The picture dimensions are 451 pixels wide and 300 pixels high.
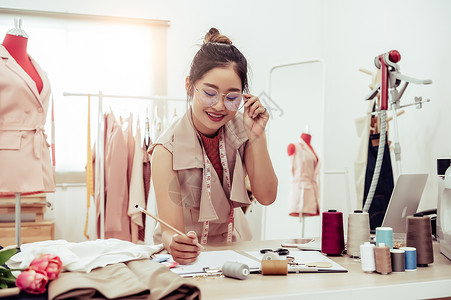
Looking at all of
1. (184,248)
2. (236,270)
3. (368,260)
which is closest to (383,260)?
(368,260)

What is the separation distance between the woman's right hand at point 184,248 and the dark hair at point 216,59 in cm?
51

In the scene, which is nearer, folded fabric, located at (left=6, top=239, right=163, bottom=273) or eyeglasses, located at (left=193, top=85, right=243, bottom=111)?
folded fabric, located at (left=6, top=239, right=163, bottom=273)

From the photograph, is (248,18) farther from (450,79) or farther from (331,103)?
(450,79)

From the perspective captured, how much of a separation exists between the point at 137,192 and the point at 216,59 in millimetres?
1535

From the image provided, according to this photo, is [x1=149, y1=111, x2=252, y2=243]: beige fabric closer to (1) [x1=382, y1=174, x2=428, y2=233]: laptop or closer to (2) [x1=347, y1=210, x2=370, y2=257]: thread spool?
(2) [x1=347, y1=210, x2=370, y2=257]: thread spool

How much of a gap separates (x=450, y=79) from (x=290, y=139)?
107 centimetres

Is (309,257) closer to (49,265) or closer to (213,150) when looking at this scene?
(213,150)

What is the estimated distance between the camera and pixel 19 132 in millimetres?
2043

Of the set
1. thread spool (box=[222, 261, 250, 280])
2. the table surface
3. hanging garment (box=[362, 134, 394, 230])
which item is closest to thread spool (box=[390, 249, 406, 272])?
the table surface

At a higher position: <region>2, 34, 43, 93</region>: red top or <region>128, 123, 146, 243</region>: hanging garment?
<region>2, 34, 43, 93</region>: red top

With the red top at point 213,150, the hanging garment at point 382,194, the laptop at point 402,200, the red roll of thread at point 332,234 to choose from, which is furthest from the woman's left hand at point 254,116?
Result: the hanging garment at point 382,194

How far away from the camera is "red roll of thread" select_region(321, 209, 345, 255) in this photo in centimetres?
127

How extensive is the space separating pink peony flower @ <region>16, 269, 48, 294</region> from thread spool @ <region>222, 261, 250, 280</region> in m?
0.39

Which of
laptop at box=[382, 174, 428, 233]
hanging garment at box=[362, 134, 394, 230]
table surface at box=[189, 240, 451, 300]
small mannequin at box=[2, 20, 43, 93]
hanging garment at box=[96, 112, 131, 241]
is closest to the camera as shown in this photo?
table surface at box=[189, 240, 451, 300]
